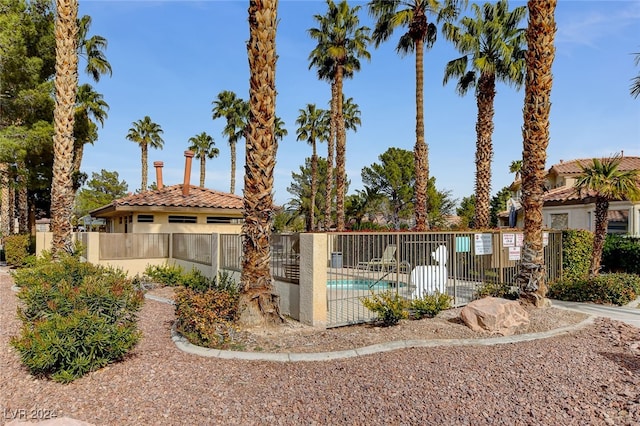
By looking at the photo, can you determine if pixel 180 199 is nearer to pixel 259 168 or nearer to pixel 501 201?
pixel 259 168

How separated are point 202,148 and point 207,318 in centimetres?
4601

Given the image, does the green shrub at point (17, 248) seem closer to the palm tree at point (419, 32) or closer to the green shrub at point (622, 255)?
the palm tree at point (419, 32)

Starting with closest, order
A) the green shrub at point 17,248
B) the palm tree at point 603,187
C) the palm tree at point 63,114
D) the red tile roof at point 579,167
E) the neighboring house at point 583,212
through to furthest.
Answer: the palm tree at point 603,187, the palm tree at point 63,114, the neighboring house at point 583,212, the green shrub at point 17,248, the red tile roof at point 579,167

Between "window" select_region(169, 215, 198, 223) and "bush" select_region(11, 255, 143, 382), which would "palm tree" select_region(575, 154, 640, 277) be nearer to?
"bush" select_region(11, 255, 143, 382)

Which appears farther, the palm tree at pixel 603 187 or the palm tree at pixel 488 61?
the palm tree at pixel 488 61

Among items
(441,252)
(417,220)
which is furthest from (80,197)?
(441,252)

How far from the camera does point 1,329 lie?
7.21 meters

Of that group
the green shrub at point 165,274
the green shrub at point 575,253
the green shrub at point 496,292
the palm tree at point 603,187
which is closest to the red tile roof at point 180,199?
the green shrub at point 165,274

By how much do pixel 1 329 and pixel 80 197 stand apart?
5966 cm

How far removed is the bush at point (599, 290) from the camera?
1024cm

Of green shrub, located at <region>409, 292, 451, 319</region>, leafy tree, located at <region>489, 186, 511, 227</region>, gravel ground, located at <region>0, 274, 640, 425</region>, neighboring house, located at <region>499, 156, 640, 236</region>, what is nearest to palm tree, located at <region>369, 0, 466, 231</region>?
neighboring house, located at <region>499, 156, 640, 236</region>

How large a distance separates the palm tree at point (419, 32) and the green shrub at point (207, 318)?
12.4 meters

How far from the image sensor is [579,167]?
2292 cm

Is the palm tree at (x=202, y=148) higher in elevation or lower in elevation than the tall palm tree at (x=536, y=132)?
higher
